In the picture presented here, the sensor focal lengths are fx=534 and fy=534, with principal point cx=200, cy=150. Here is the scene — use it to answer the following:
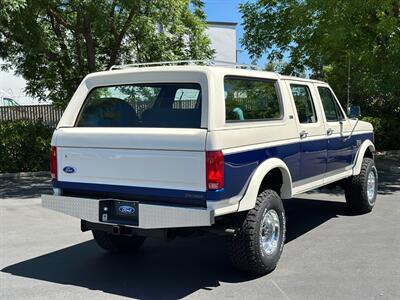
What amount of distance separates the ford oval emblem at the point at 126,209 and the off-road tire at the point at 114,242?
3.62 ft

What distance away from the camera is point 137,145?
4.81 meters

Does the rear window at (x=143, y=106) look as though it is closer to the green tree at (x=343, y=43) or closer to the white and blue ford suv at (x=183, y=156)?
the white and blue ford suv at (x=183, y=156)

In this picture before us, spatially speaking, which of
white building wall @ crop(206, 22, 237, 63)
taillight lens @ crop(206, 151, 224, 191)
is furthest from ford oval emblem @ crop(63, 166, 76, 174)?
white building wall @ crop(206, 22, 237, 63)

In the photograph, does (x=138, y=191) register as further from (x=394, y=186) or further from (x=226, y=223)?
(x=394, y=186)

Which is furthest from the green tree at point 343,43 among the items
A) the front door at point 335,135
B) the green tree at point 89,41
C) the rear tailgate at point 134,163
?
the rear tailgate at point 134,163

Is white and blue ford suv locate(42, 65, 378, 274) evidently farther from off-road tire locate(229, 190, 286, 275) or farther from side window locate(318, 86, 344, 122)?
side window locate(318, 86, 344, 122)

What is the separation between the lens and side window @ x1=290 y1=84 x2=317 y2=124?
20.4 ft

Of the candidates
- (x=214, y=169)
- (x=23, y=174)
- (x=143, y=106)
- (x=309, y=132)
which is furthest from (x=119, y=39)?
(x=214, y=169)

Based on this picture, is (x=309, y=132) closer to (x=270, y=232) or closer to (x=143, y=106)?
(x=270, y=232)

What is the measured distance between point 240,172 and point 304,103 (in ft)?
6.53

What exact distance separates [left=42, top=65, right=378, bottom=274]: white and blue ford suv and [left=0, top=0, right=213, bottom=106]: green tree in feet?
22.0

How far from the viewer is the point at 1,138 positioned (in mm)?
12828

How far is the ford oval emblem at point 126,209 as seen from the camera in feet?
16.0

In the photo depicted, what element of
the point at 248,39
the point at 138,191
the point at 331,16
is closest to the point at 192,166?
the point at 138,191
